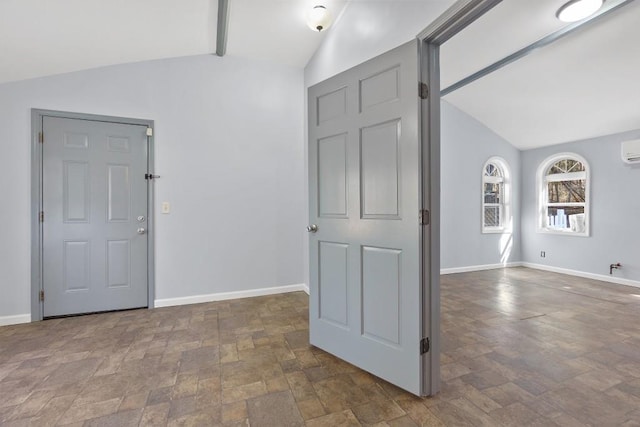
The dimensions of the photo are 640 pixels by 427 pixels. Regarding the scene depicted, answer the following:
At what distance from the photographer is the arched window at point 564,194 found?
5.26m

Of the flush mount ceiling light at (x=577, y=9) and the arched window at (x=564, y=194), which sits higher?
the flush mount ceiling light at (x=577, y=9)

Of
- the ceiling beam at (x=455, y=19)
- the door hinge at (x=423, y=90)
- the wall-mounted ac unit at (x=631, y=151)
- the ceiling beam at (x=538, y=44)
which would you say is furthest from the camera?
the wall-mounted ac unit at (x=631, y=151)

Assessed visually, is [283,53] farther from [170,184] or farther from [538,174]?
[538,174]

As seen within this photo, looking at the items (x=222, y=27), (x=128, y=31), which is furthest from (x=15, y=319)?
(x=222, y=27)

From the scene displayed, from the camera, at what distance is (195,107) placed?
357 cm

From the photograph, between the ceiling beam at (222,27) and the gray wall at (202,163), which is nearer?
the ceiling beam at (222,27)

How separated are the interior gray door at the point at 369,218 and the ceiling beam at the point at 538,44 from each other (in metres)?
2.74

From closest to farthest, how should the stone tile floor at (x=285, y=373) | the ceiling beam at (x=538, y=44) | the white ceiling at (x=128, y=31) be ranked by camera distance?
the stone tile floor at (x=285, y=373) → the white ceiling at (x=128, y=31) → the ceiling beam at (x=538, y=44)

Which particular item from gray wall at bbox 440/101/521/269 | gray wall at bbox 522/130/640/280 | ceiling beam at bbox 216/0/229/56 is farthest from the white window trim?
ceiling beam at bbox 216/0/229/56

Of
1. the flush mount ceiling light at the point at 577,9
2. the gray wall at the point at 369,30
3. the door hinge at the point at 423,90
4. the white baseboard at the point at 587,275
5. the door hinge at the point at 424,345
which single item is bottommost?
the white baseboard at the point at 587,275

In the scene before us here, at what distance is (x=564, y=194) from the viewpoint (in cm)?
558

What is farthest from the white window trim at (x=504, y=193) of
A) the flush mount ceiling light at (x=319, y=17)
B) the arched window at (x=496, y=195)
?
the flush mount ceiling light at (x=319, y=17)

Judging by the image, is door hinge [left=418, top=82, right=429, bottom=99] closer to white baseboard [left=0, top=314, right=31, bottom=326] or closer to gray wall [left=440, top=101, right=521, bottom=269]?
gray wall [left=440, top=101, right=521, bottom=269]

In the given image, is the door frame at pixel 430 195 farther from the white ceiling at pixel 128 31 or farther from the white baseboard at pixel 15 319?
the white baseboard at pixel 15 319
